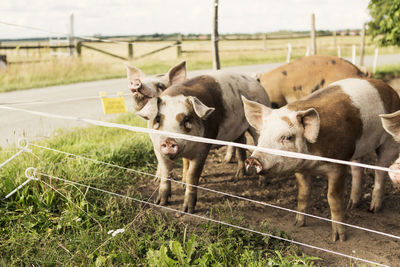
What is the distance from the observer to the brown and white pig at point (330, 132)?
124 inches

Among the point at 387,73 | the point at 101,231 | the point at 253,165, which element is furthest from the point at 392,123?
the point at 387,73

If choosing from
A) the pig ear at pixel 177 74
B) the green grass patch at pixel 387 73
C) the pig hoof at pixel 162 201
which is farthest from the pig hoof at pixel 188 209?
the green grass patch at pixel 387 73

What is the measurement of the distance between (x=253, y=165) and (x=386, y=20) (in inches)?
361

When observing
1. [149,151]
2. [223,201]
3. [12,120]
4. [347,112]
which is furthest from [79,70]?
[347,112]

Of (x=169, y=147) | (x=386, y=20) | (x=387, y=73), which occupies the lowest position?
(x=387, y=73)

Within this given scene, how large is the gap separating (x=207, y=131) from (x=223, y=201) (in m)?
0.90

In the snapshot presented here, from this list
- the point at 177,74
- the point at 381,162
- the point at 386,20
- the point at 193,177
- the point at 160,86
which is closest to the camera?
the point at 193,177

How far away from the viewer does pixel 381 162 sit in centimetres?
422

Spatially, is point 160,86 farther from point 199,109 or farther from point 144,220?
point 144,220

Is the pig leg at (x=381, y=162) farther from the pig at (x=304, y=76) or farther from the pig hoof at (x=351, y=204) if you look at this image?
the pig at (x=304, y=76)

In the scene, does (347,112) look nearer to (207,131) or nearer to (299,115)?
(299,115)

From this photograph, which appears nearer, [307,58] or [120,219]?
[120,219]

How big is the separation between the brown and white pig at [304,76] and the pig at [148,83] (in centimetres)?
165

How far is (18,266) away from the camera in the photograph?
10.4 ft
